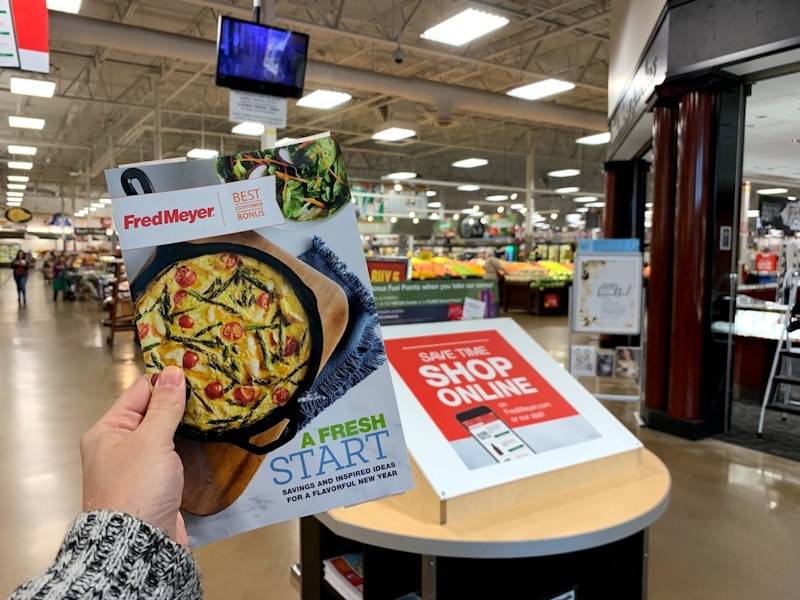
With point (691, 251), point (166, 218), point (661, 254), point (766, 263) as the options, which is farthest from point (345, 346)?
point (766, 263)

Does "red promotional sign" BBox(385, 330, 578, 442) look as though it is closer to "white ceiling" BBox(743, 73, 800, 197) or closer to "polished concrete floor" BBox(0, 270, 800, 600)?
"polished concrete floor" BBox(0, 270, 800, 600)

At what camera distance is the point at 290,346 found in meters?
0.82

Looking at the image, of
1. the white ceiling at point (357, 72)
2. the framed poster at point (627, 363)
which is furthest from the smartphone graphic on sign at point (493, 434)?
the white ceiling at point (357, 72)

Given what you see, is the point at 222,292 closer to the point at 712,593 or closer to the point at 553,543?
the point at 553,543

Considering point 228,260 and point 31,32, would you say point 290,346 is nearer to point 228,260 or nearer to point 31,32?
point 228,260

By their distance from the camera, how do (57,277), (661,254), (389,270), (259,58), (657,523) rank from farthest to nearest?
(57,277)
(259,58)
(661,254)
(657,523)
(389,270)

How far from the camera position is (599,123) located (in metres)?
13.2

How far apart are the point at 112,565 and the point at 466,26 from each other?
7.51 m

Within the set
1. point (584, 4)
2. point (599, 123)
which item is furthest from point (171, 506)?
point (599, 123)

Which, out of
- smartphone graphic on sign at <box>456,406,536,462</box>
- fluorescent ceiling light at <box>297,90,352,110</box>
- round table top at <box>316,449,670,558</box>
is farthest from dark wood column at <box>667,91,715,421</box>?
fluorescent ceiling light at <box>297,90,352,110</box>

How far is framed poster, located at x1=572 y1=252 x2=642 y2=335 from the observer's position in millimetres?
5934

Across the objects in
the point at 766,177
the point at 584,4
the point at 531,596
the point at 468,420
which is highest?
the point at 584,4

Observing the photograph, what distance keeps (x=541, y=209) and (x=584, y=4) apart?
24.6 m

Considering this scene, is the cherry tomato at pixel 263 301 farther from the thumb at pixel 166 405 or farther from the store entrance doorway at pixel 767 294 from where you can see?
the store entrance doorway at pixel 767 294
